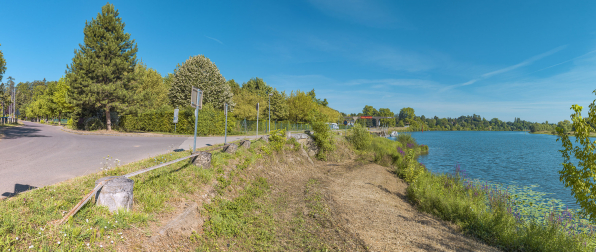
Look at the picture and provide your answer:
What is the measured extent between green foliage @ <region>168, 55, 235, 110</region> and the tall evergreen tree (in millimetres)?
6679

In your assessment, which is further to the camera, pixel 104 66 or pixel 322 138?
pixel 104 66

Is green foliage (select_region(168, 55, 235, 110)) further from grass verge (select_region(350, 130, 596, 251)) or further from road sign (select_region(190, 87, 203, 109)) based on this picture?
grass verge (select_region(350, 130, 596, 251))

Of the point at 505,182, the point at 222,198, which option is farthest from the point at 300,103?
the point at 222,198

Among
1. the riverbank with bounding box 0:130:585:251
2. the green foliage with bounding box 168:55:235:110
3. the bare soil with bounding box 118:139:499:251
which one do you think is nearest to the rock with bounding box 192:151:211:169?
the riverbank with bounding box 0:130:585:251

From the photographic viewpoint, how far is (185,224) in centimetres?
450

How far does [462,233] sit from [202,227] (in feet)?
20.8

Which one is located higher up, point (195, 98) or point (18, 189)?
point (195, 98)

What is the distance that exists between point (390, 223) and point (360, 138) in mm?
14500

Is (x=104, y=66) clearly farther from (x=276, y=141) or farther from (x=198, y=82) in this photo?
(x=276, y=141)

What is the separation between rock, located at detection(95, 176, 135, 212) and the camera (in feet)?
12.8

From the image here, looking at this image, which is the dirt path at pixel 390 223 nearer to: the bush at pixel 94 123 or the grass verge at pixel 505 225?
the grass verge at pixel 505 225

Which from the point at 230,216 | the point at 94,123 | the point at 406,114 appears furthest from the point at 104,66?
the point at 406,114

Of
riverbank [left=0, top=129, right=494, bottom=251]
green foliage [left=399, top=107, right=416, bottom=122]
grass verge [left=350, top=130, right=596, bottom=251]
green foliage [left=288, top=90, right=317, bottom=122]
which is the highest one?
green foliage [left=399, top=107, right=416, bottom=122]

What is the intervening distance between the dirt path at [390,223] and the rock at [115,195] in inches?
172
